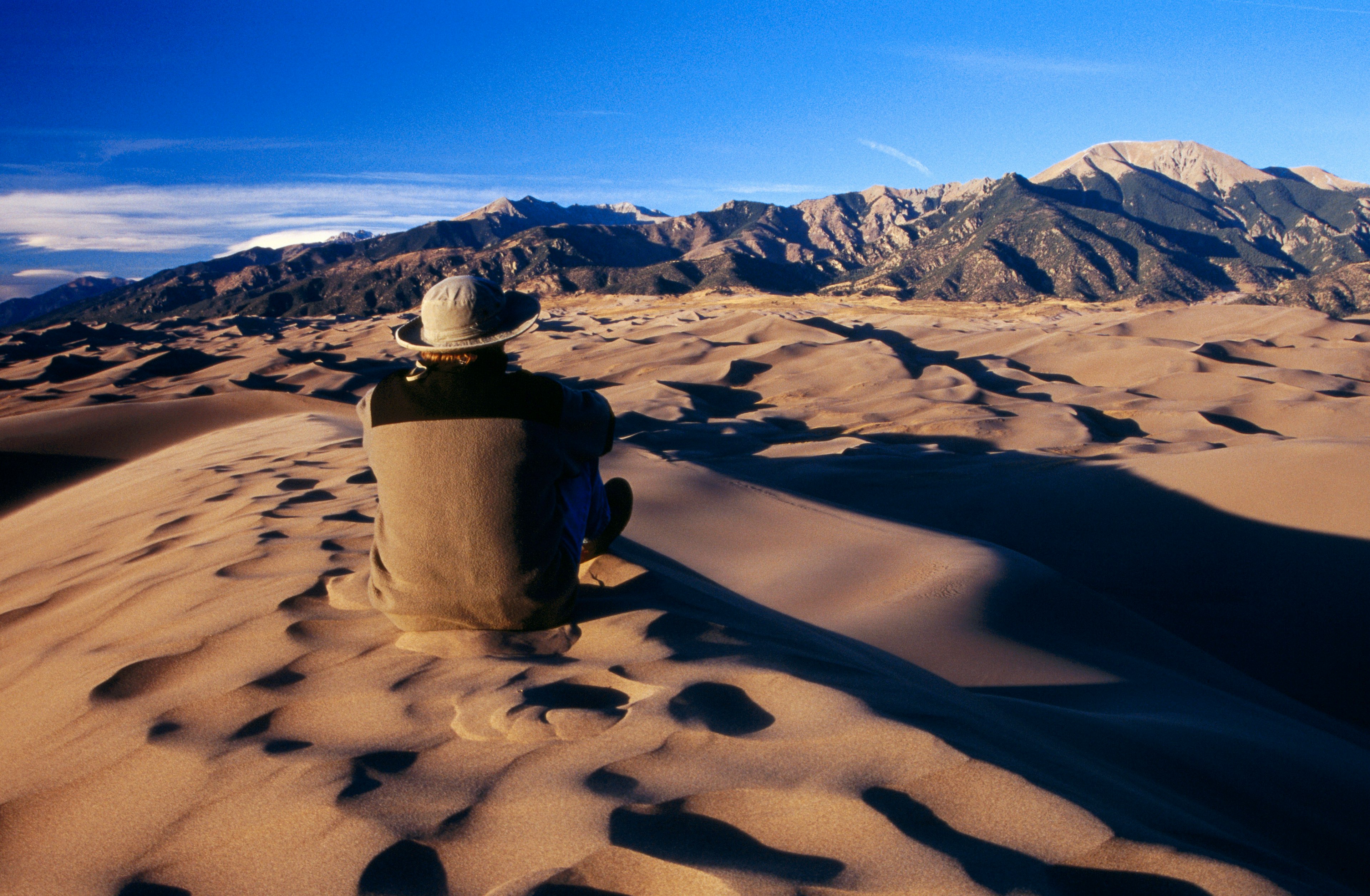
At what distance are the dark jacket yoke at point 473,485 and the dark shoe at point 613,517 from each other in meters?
0.53

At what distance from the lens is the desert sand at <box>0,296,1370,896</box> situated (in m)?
1.22

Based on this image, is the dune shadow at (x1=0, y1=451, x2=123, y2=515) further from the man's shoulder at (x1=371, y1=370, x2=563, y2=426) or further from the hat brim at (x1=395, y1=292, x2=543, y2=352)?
the man's shoulder at (x1=371, y1=370, x2=563, y2=426)

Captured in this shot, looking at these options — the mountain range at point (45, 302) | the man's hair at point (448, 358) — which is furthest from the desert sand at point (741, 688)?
the mountain range at point (45, 302)

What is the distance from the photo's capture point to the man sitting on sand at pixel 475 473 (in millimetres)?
1897

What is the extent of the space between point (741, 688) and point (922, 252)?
226ft

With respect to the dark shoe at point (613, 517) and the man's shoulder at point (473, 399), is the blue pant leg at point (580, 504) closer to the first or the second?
the dark shoe at point (613, 517)

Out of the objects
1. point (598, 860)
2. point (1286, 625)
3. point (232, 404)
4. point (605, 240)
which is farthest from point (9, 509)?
point (605, 240)

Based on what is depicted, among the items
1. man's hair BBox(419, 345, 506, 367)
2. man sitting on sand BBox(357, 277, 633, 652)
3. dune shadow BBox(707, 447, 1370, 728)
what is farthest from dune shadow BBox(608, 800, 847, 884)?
dune shadow BBox(707, 447, 1370, 728)

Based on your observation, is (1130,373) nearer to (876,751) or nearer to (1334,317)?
(1334,317)

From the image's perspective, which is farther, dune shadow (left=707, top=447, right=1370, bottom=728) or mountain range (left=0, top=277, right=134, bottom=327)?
mountain range (left=0, top=277, right=134, bottom=327)

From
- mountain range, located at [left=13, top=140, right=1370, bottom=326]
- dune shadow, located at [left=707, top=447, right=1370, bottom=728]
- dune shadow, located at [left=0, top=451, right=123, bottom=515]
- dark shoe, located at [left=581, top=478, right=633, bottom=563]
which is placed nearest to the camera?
dark shoe, located at [left=581, top=478, right=633, bottom=563]

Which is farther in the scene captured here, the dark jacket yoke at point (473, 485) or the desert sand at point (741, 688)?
the dark jacket yoke at point (473, 485)

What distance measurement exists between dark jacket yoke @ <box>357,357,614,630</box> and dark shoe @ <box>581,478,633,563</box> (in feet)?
1.74

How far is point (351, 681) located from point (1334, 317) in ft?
60.8
